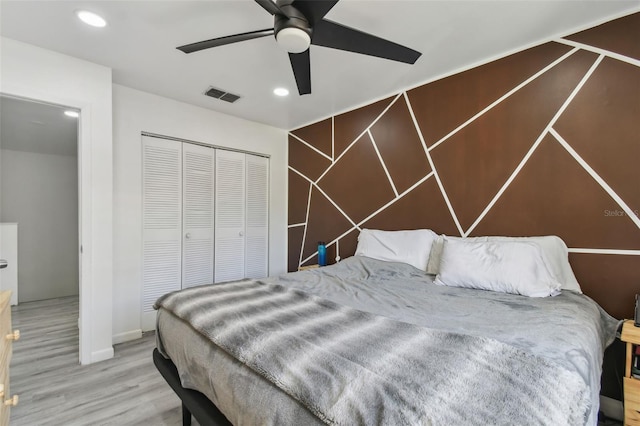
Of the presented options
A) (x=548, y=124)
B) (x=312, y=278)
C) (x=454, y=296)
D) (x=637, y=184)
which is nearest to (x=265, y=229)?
(x=312, y=278)

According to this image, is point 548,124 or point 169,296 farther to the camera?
point 548,124

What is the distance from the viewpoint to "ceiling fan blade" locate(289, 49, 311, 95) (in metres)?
1.72

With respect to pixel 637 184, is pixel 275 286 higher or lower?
lower

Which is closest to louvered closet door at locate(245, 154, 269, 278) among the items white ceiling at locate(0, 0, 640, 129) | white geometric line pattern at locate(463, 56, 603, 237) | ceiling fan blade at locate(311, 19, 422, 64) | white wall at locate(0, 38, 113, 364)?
white ceiling at locate(0, 0, 640, 129)

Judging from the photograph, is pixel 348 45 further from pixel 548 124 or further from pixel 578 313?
pixel 578 313

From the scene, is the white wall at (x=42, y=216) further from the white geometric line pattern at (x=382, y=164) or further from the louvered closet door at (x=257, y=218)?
the white geometric line pattern at (x=382, y=164)

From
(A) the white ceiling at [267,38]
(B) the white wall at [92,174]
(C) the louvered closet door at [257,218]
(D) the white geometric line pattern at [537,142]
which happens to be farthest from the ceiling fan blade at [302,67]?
(C) the louvered closet door at [257,218]

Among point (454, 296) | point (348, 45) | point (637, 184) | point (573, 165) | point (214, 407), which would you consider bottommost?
point (214, 407)

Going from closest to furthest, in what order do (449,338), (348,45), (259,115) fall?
(449,338) < (348,45) < (259,115)

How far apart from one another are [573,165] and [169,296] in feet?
9.17

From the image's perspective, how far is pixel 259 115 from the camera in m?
3.71

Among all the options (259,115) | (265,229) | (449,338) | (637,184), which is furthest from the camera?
(265,229)

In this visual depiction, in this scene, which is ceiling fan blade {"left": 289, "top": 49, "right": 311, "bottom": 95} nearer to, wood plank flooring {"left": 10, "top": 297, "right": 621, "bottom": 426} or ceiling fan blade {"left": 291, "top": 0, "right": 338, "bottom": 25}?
ceiling fan blade {"left": 291, "top": 0, "right": 338, "bottom": 25}

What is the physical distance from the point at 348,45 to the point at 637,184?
6.44ft
